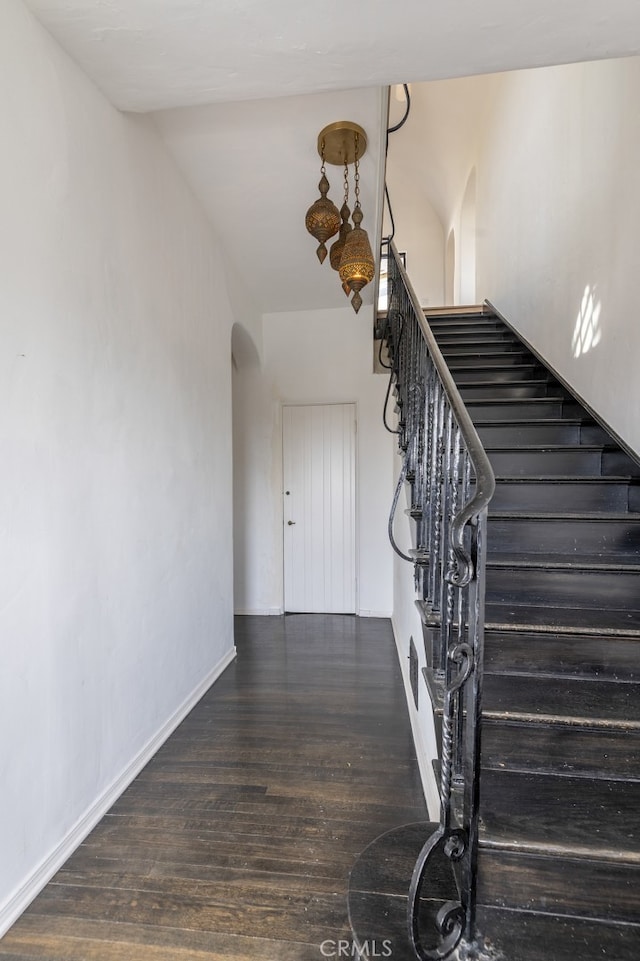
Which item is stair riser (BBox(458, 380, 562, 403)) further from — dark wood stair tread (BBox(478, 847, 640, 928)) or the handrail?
dark wood stair tread (BBox(478, 847, 640, 928))

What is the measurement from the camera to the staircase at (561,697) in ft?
3.49

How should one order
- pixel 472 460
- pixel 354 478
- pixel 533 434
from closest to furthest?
pixel 472 460 → pixel 533 434 → pixel 354 478

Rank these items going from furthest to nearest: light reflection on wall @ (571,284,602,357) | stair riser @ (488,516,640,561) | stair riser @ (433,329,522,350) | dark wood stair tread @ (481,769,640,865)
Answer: stair riser @ (433,329,522,350) < light reflection on wall @ (571,284,602,357) < stair riser @ (488,516,640,561) < dark wood stair tread @ (481,769,640,865)

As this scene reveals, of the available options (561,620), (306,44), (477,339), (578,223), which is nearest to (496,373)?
(477,339)

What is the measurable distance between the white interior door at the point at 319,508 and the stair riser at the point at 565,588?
2.58 metres

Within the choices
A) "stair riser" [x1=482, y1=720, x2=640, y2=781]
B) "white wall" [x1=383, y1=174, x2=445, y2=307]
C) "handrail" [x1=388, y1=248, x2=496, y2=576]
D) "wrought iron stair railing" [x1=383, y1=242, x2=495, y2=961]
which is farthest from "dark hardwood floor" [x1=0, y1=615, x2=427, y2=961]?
"white wall" [x1=383, y1=174, x2=445, y2=307]

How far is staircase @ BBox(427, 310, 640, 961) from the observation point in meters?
1.06

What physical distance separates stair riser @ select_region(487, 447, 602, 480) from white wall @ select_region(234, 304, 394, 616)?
1.84 meters

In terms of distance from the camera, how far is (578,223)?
2.87m

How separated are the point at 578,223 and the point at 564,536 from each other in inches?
81.6

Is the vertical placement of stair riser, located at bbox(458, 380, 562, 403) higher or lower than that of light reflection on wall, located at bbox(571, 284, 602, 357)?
lower

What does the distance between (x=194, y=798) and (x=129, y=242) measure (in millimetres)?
2431

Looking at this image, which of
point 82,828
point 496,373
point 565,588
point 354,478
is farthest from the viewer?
point 354,478

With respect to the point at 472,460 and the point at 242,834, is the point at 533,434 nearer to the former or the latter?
the point at 472,460
